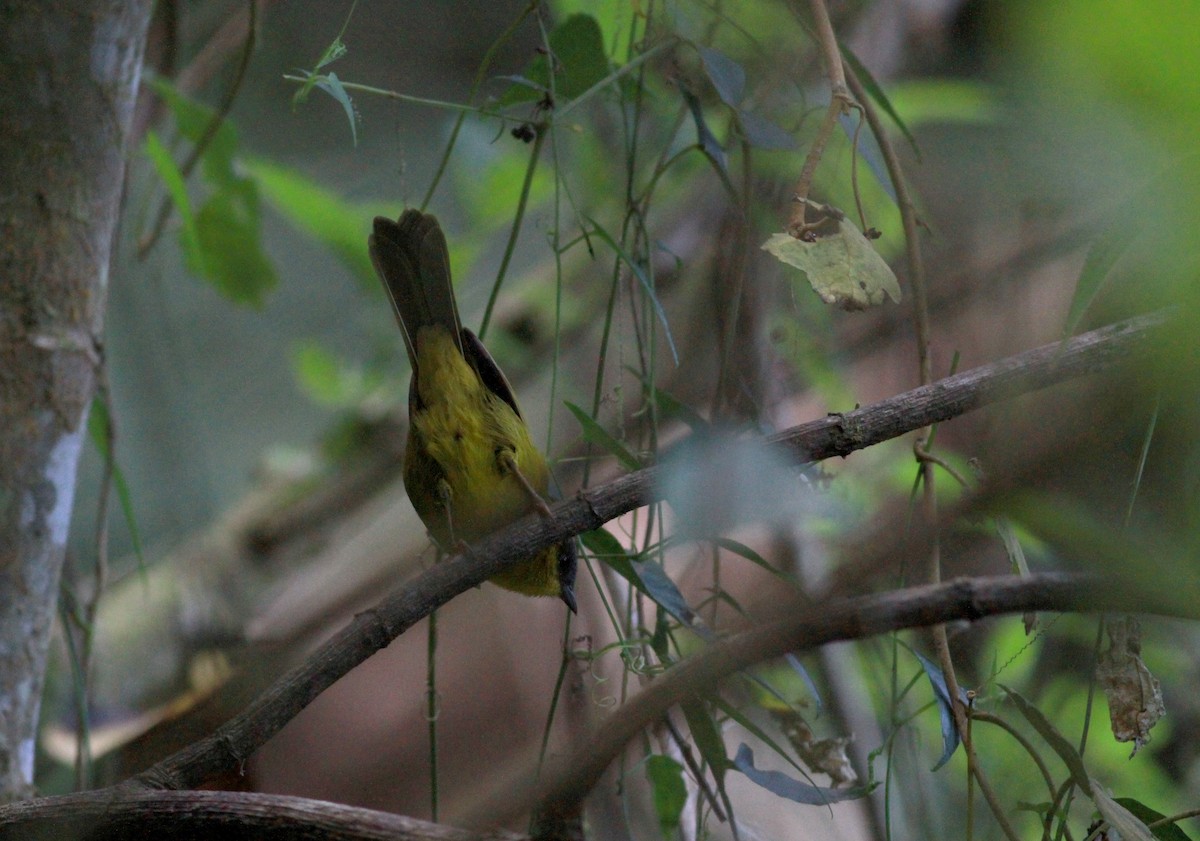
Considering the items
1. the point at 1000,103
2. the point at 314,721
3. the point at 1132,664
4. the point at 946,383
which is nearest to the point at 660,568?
the point at 946,383

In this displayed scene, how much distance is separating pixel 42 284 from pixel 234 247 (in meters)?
1.04

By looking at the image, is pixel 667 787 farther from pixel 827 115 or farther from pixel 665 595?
pixel 827 115

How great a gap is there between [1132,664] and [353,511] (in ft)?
10.7

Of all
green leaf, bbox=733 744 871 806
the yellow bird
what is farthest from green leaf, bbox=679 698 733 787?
the yellow bird

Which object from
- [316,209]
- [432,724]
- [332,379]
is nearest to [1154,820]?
[432,724]

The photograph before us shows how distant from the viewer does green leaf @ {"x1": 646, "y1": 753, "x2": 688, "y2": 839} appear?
1.67 m

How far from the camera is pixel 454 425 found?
2.54 meters

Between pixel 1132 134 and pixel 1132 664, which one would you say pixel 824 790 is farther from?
pixel 1132 134

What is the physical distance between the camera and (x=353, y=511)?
4.28 meters

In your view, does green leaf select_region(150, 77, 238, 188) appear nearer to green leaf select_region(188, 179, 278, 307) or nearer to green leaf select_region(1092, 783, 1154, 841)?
green leaf select_region(188, 179, 278, 307)

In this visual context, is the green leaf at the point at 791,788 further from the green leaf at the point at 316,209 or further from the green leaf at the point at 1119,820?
the green leaf at the point at 316,209

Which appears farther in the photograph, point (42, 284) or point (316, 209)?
point (316, 209)

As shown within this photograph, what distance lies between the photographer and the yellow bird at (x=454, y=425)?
97.3 inches

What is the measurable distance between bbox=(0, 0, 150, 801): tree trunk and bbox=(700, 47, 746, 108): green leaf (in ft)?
3.65
